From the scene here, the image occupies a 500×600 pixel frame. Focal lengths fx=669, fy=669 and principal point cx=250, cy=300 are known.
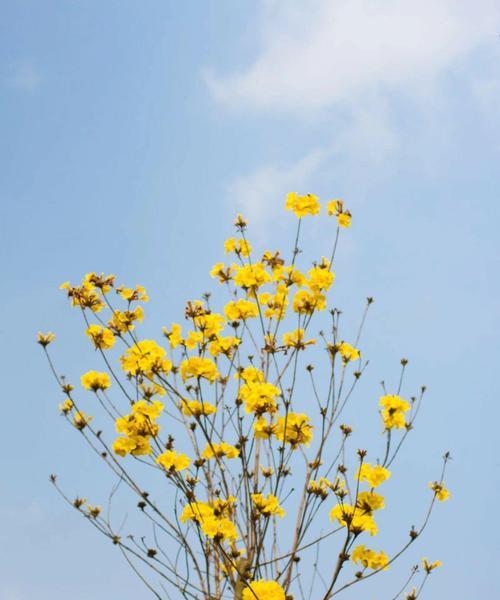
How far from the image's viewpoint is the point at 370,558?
12.4ft

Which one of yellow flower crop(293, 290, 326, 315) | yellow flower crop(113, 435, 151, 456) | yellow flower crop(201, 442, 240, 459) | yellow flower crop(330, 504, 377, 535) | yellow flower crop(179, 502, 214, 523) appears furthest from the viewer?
yellow flower crop(293, 290, 326, 315)

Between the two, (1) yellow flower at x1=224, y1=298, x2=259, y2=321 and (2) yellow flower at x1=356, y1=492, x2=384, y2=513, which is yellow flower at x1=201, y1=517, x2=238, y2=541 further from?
(1) yellow flower at x1=224, y1=298, x2=259, y2=321

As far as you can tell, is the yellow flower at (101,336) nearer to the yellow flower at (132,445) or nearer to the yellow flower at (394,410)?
the yellow flower at (132,445)

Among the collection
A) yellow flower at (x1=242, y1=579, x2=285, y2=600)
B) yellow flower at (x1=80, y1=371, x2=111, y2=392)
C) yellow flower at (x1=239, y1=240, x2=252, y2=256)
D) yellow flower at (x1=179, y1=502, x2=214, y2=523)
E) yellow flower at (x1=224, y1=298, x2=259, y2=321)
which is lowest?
yellow flower at (x1=242, y1=579, x2=285, y2=600)

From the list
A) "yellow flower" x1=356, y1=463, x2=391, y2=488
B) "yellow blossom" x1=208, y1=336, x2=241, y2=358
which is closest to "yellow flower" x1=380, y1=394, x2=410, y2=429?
"yellow flower" x1=356, y1=463, x2=391, y2=488

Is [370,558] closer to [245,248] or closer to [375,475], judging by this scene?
[375,475]

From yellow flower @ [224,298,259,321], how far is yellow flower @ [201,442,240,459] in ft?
2.60

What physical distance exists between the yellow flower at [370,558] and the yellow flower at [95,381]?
5.64ft

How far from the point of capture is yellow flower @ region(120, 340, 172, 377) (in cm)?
381

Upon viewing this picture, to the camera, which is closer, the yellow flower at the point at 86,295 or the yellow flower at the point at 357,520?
the yellow flower at the point at 357,520

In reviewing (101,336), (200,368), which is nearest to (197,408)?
(200,368)

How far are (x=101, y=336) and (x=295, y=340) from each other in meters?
1.23

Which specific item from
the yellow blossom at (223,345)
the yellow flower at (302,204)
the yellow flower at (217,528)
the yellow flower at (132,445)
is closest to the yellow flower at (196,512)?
the yellow flower at (217,528)

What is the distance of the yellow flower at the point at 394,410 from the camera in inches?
146
